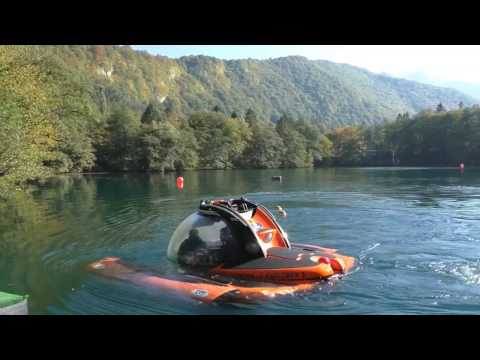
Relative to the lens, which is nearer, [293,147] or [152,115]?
[152,115]

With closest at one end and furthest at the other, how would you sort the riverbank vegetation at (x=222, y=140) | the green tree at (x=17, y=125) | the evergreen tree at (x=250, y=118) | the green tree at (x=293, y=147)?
the green tree at (x=17, y=125)
the riverbank vegetation at (x=222, y=140)
the green tree at (x=293, y=147)
the evergreen tree at (x=250, y=118)

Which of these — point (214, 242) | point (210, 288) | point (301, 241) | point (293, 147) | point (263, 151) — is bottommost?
point (301, 241)

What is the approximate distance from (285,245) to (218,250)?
2231 millimetres

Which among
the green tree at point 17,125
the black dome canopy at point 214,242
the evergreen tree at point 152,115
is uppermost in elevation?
the evergreen tree at point 152,115

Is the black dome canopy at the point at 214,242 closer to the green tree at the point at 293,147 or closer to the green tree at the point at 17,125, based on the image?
the green tree at the point at 17,125

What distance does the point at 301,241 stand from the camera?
17766mm

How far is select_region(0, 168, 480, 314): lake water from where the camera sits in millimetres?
10289

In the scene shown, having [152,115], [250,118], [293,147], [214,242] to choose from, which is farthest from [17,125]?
[250,118]

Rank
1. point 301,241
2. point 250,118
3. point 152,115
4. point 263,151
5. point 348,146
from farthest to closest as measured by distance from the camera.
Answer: point 348,146 < point 250,118 < point 263,151 < point 152,115 < point 301,241

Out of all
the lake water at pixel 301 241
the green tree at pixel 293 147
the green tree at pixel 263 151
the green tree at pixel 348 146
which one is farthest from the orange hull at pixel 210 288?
the green tree at pixel 348 146

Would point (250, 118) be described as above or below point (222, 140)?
above

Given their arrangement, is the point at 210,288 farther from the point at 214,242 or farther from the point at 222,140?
the point at 222,140

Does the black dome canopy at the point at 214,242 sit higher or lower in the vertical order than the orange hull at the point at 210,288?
higher

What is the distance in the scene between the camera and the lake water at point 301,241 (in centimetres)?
1029
